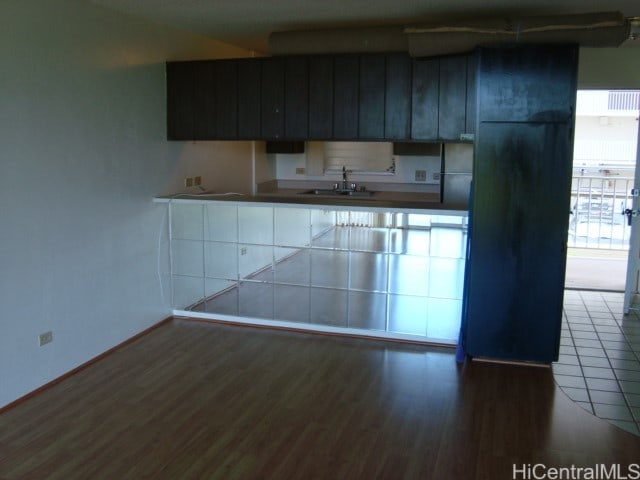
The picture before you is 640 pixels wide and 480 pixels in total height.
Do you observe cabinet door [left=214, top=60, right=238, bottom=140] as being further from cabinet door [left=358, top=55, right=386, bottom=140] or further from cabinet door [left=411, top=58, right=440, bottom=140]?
cabinet door [left=411, top=58, right=440, bottom=140]

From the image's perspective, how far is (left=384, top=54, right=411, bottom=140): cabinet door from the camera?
15.1 feet

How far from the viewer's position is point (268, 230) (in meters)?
6.18

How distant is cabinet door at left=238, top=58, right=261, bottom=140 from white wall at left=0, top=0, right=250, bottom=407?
0.69 meters

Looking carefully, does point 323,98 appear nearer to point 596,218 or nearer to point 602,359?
point 602,359

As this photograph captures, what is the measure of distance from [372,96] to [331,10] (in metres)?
0.73

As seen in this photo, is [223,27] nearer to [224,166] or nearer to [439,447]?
[224,166]

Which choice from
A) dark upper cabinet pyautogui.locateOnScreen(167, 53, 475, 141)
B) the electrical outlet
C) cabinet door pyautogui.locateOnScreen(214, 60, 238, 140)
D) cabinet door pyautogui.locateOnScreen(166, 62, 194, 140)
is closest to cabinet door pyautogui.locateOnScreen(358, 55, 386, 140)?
dark upper cabinet pyautogui.locateOnScreen(167, 53, 475, 141)

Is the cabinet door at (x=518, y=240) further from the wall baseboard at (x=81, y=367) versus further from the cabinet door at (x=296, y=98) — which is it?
the wall baseboard at (x=81, y=367)

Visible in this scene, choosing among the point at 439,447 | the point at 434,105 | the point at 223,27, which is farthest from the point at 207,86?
the point at 439,447

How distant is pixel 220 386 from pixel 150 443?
81cm

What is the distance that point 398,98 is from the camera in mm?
4656

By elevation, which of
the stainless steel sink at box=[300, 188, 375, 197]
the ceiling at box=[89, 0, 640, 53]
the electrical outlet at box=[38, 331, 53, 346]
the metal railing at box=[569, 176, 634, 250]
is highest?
the ceiling at box=[89, 0, 640, 53]

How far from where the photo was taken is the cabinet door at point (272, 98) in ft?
16.2

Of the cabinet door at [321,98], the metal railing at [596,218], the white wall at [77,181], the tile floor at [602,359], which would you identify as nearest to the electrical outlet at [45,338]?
the white wall at [77,181]
